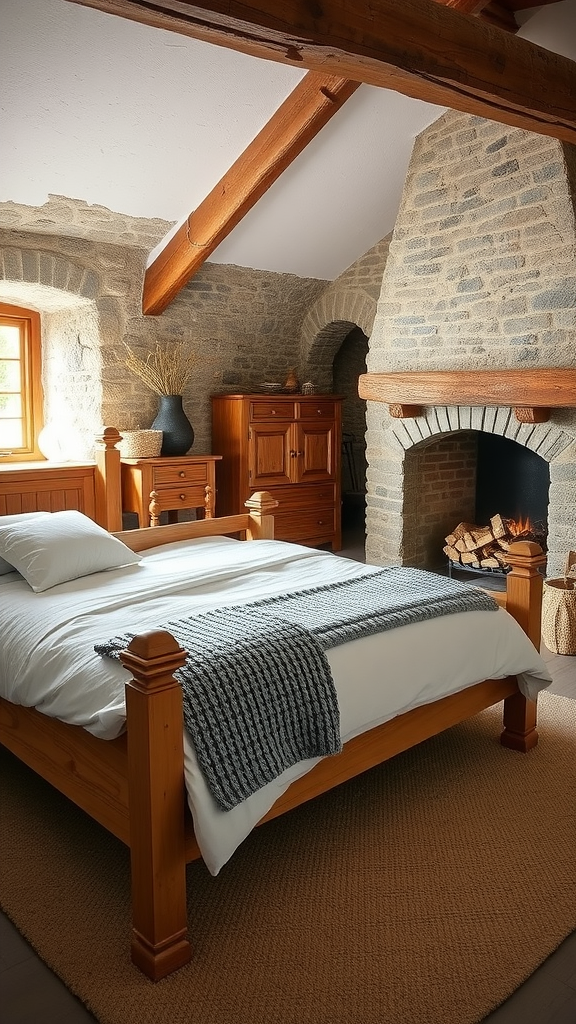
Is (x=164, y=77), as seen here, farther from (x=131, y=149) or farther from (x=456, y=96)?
(x=456, y=96)

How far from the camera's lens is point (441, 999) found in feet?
6.25

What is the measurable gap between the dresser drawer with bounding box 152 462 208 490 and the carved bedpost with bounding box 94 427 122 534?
450mm

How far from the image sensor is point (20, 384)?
5707mm

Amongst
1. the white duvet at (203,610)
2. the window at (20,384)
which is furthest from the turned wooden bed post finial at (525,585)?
the window at (20,384)

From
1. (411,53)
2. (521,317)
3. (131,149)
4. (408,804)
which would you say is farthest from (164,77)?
(408,804)

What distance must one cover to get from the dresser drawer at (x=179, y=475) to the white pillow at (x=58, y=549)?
1915 mm

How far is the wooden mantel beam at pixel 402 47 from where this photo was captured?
260 cm

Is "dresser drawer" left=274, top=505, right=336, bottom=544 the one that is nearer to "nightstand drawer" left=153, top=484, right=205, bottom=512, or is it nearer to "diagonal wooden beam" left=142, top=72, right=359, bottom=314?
"nightstand drawer" left=153, top=484, right=205, bottom=512

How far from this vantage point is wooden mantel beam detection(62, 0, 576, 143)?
2604mm

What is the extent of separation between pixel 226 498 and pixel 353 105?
2.91 m

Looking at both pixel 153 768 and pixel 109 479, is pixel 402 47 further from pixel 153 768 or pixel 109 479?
pixel 109 479

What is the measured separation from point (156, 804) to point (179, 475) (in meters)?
3.80

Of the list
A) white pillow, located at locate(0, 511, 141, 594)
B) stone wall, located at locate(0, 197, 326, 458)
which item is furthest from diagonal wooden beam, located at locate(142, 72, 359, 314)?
white pillow, located at locate(0, 511, 141, 594)

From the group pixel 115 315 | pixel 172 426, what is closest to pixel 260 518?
pixel 172 426
